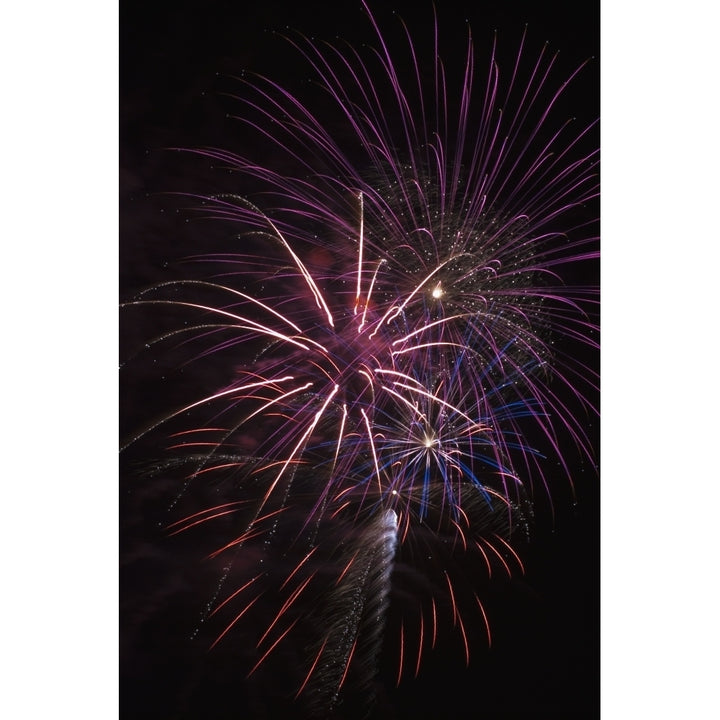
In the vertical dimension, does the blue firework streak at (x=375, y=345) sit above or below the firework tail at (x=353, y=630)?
above

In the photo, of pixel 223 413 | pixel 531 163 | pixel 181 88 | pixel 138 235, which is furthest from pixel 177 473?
pixel 531 163

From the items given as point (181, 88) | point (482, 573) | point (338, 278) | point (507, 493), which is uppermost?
point (181, 88)

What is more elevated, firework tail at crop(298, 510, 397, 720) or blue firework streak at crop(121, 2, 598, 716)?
blue firework streak at crop(121, 2, 598, 716)

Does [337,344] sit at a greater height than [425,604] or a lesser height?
greater

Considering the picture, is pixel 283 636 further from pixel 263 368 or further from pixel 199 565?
pixel 263 368

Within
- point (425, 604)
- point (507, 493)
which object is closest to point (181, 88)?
point (507, 493)

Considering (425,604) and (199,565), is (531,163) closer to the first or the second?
(425,604)

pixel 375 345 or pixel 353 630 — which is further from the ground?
pixel 375 345
